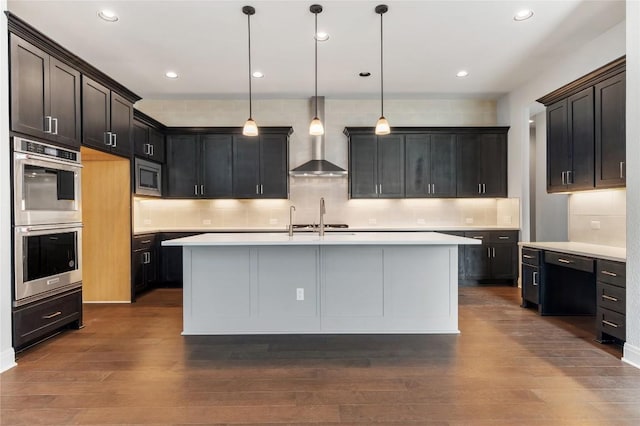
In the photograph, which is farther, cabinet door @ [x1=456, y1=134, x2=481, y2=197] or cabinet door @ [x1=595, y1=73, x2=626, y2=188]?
cabinet door @ [x1=456, y1=134, x2=481, y2=197]

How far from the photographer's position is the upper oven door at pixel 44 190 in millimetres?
2834

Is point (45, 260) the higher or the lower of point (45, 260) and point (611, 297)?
the higher

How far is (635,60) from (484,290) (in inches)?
134

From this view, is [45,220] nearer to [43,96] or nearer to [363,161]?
[43,96]

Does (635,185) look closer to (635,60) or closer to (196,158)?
(635,60)

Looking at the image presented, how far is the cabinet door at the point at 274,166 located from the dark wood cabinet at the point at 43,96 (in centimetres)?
268

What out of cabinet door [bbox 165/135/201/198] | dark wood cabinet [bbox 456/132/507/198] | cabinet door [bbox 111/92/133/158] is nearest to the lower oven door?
cabinet door [bbox 111/92/133/158]

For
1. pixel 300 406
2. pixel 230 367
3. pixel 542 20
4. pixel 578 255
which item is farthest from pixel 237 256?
pixel 542 20

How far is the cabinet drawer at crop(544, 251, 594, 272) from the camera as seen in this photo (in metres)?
3.25

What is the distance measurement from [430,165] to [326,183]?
1.74m

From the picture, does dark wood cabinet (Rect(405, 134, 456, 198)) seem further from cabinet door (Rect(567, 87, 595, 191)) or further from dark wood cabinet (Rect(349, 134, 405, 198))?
cabinet door (Rect(567, 87, 595, 191))

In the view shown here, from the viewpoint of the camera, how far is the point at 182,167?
578 centimetres

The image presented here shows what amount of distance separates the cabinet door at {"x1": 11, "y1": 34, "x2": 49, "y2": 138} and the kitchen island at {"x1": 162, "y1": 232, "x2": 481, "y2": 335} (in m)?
1.62

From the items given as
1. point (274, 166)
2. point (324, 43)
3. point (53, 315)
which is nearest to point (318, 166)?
point (274, 166)
